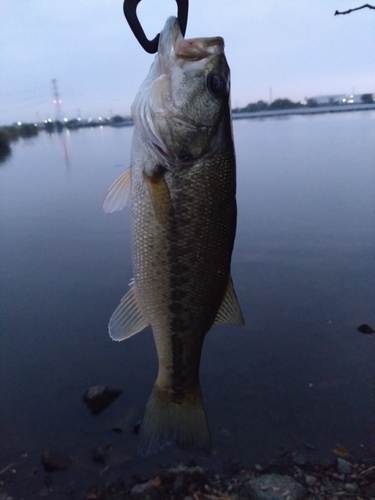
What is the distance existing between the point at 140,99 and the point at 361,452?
146 inches

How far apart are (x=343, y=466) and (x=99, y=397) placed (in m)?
2.57

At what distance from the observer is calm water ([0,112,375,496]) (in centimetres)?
425

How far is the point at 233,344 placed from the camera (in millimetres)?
5660

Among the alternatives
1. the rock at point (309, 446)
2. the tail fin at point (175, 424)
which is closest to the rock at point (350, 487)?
the rock at point (309, 446)

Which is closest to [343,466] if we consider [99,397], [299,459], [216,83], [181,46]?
[299,459]

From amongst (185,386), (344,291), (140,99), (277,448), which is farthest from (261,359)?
(140,99)

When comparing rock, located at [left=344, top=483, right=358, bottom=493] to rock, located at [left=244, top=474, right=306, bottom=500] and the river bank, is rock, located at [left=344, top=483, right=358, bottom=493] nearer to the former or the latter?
the river bank

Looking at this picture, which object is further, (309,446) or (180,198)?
(309,446)

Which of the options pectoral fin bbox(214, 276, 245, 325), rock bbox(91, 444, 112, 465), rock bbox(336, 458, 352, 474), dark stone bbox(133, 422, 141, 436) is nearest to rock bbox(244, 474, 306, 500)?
rock bbox(336, 458, 352, 474)

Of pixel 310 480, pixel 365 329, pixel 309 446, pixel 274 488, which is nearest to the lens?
pixel 274 488

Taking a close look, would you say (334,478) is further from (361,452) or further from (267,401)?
(267,401)

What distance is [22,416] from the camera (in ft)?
15.1

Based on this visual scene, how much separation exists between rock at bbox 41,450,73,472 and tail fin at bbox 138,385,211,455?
6.66 ft

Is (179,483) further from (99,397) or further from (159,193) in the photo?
(159,193)
